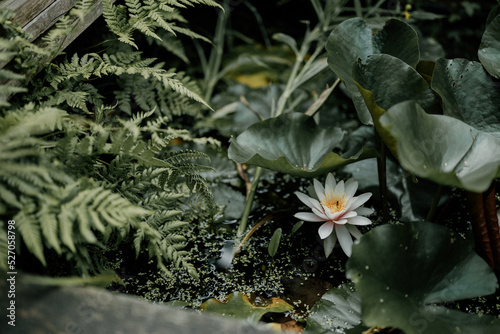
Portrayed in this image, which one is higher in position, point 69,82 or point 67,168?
point 69,82

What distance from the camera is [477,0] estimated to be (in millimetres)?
2688

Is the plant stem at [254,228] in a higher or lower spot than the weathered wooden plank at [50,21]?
lower

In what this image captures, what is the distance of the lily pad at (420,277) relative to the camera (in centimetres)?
102

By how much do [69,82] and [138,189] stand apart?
450mm

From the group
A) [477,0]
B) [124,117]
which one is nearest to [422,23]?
[477,0]

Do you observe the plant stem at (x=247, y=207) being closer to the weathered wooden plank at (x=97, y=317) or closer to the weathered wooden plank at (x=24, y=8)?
the weathered wooden plank at (x=97, y=317)

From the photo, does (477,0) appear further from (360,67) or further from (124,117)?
(124,117)

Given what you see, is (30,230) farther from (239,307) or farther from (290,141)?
(290,141)

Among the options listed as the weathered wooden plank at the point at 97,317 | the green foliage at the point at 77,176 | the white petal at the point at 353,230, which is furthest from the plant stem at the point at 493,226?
the green foliage at the point at 77,176

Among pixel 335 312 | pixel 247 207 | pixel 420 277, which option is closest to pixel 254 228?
pixel 247 207

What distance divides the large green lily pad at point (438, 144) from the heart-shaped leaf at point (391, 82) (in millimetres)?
182

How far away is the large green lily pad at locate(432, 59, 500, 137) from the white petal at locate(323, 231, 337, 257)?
575mm

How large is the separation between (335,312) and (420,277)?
0.26 metres

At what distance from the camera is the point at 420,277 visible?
1096 mm
